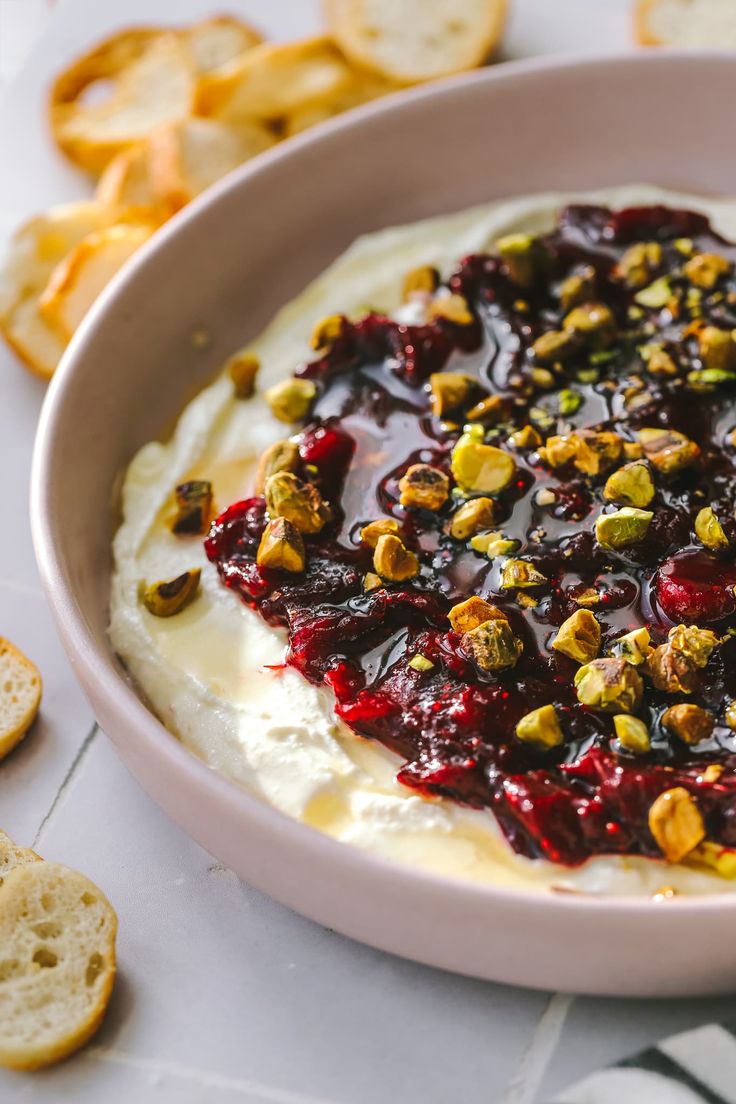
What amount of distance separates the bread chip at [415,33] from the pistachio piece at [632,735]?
2.36 metres

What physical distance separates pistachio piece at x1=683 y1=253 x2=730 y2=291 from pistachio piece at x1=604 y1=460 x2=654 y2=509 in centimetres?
72

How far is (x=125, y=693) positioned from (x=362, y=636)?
0.46 m

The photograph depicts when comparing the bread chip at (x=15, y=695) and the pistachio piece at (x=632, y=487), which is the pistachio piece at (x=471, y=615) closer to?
the pistachio piece at (x=632, y=487)

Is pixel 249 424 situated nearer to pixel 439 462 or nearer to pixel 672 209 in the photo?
pixel 439 462

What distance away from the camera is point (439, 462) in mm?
2664

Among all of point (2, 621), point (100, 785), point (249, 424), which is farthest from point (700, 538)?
point (2, 621)

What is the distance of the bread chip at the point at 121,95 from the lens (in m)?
3.71

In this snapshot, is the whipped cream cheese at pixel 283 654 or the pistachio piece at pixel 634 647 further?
the pistachio piece at pixel 634 647

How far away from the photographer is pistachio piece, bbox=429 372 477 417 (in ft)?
9.03

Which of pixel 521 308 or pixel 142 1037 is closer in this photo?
pixel 142 1037

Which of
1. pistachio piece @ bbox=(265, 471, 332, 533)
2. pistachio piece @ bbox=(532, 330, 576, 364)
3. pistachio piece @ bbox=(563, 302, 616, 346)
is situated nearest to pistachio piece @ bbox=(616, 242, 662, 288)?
pistachio piece @ bbox=(563, 302, 616, 346)

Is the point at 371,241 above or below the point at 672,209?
above

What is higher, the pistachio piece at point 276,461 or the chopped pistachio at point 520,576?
the pistachio piece at point 276,461

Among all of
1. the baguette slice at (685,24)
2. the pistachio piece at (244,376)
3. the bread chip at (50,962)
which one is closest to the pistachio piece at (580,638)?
the bread chip at (50,962)
